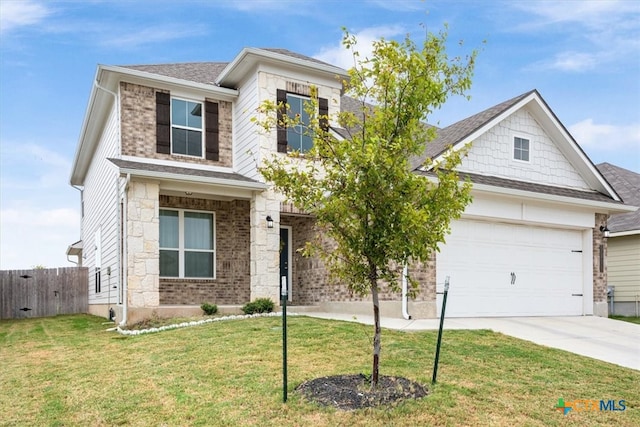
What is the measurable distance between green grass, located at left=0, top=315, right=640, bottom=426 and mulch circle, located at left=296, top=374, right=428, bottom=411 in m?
0.17

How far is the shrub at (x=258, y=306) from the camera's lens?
12727mm

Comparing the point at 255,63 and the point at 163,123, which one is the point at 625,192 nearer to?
the point at 255,63

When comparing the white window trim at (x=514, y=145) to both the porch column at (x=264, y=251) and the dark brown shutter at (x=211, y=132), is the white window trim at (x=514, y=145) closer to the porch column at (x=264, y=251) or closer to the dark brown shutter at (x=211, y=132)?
the porch column at (x=264, y=251)

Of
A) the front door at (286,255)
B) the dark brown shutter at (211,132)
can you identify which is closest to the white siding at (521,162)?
the front door at (286,255)

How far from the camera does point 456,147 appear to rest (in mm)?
12477

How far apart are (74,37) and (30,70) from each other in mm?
2564

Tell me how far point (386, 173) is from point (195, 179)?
8.06 metres

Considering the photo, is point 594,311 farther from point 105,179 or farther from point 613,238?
point 105,179

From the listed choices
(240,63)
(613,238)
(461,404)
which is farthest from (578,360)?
(613,238)

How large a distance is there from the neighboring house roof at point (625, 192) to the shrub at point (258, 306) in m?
11.6

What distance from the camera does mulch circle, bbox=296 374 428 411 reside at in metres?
5.62

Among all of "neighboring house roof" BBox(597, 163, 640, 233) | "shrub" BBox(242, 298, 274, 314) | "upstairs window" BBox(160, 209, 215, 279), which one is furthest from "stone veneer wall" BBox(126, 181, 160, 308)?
"neighboring house roof" BBox(597, 163, 640, 233)

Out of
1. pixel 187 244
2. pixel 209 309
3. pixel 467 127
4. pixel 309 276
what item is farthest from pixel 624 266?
pixel 187 244

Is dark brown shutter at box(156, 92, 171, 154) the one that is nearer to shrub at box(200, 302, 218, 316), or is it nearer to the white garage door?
shrub at box(200, 302, 218, 316)
